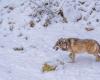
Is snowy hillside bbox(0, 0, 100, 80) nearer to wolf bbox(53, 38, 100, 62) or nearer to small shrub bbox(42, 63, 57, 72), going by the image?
small shrub bbox(42, 63, 57, 72)

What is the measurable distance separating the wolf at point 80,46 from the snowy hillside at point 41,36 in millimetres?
282

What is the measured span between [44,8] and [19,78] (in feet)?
18.5

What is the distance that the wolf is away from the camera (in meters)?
8.48

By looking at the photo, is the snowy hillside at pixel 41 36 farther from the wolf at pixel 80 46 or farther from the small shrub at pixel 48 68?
the wolf at pixel 80 46

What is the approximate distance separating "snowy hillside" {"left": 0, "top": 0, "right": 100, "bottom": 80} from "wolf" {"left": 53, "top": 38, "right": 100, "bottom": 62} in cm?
28

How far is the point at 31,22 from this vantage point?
12.5 metres

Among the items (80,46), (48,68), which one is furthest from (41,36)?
(48,68)

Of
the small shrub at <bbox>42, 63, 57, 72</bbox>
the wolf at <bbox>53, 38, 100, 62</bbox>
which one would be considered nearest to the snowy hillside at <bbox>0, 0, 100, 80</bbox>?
the small shrub at <bbox>42, 63, 57, 72</bbox>

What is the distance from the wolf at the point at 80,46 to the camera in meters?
8.48

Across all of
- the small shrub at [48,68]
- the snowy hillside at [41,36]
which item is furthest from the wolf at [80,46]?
the small shrub at [48,68]

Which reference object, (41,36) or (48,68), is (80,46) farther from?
(41,36)

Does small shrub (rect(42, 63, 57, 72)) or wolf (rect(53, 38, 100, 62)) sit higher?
wolf (rect(53, 38, 100, 62))

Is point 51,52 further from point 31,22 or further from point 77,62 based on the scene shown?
point 31,22

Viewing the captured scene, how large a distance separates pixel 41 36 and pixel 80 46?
115 inches
